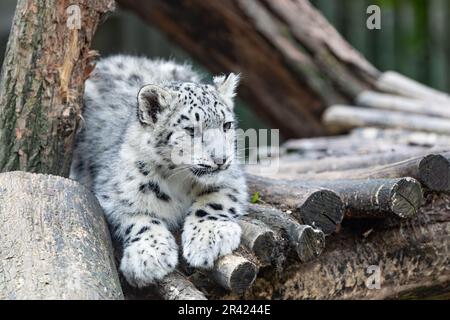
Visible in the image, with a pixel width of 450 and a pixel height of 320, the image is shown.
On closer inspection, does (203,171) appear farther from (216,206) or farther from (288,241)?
(288,241)

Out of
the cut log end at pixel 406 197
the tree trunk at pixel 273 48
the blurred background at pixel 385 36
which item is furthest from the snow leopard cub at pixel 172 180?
the blurred background at pixel 385 36

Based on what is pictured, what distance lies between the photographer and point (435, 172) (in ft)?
13.3

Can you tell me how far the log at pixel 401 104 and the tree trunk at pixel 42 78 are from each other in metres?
3.51

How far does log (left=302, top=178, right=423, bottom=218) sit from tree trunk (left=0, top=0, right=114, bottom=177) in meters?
1.54

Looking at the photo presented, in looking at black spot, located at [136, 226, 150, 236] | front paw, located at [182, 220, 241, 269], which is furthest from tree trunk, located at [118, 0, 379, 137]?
front paw, located at [182, 220, 241, 269]

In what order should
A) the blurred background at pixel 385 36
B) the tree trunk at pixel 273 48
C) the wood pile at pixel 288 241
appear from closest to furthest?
the wood pile at pixel 288 241 < the tree trunk at pixel 273 48 < the blurred background at pixel 385 36

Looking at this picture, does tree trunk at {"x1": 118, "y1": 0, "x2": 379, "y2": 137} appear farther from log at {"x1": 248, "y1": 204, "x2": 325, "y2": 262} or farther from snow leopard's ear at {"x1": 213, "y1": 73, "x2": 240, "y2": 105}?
log at {"x1": 248, "y1": 204, "x2": 325, "y2": 262}

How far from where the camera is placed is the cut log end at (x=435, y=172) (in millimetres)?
4043

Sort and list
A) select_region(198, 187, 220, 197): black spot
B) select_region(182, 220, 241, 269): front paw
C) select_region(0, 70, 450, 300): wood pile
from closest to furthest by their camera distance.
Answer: select_region(0, 70, 450, 300): wood pile < select_region(182, 220, 241, 269): front paw < select_region(198, 187, 220, 197): black spot

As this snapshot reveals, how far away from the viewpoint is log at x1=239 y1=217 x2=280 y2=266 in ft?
12.4

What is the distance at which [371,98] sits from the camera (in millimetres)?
7488

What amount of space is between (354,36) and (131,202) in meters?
6.77

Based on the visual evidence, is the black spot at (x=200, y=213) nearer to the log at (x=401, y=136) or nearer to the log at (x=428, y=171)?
the log at (x=428, y=171)
